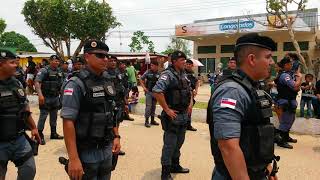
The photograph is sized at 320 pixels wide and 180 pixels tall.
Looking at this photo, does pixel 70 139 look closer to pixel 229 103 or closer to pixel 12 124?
pixel 12 124

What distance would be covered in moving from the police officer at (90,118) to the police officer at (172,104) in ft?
6.15

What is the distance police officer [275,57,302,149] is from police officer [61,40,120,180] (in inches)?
193

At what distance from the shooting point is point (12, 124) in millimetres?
4035

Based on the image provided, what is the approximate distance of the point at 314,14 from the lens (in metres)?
28.2

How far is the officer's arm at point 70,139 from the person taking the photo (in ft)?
10.6

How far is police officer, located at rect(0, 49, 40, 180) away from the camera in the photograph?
3992mm

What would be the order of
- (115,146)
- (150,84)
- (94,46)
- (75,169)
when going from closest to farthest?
1. (75,169)
2. (94,46)
3. (115,146)
4. (150,84)

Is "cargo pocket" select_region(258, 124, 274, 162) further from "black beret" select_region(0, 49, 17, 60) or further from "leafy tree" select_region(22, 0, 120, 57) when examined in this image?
"leafy tree" select_region(22, 0, 120, 57)

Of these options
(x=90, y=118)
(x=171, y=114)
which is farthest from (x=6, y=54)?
(x=171, y=114)

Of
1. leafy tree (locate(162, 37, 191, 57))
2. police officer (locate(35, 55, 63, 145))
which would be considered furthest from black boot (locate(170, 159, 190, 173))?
leafy tree (locate(162, 37, 191, 57))

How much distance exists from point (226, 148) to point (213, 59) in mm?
33532

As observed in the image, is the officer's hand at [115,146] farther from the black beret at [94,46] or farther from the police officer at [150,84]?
the police officer at [150,84]

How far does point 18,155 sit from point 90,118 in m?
1.14

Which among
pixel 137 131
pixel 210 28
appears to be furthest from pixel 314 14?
pixel 137 131
